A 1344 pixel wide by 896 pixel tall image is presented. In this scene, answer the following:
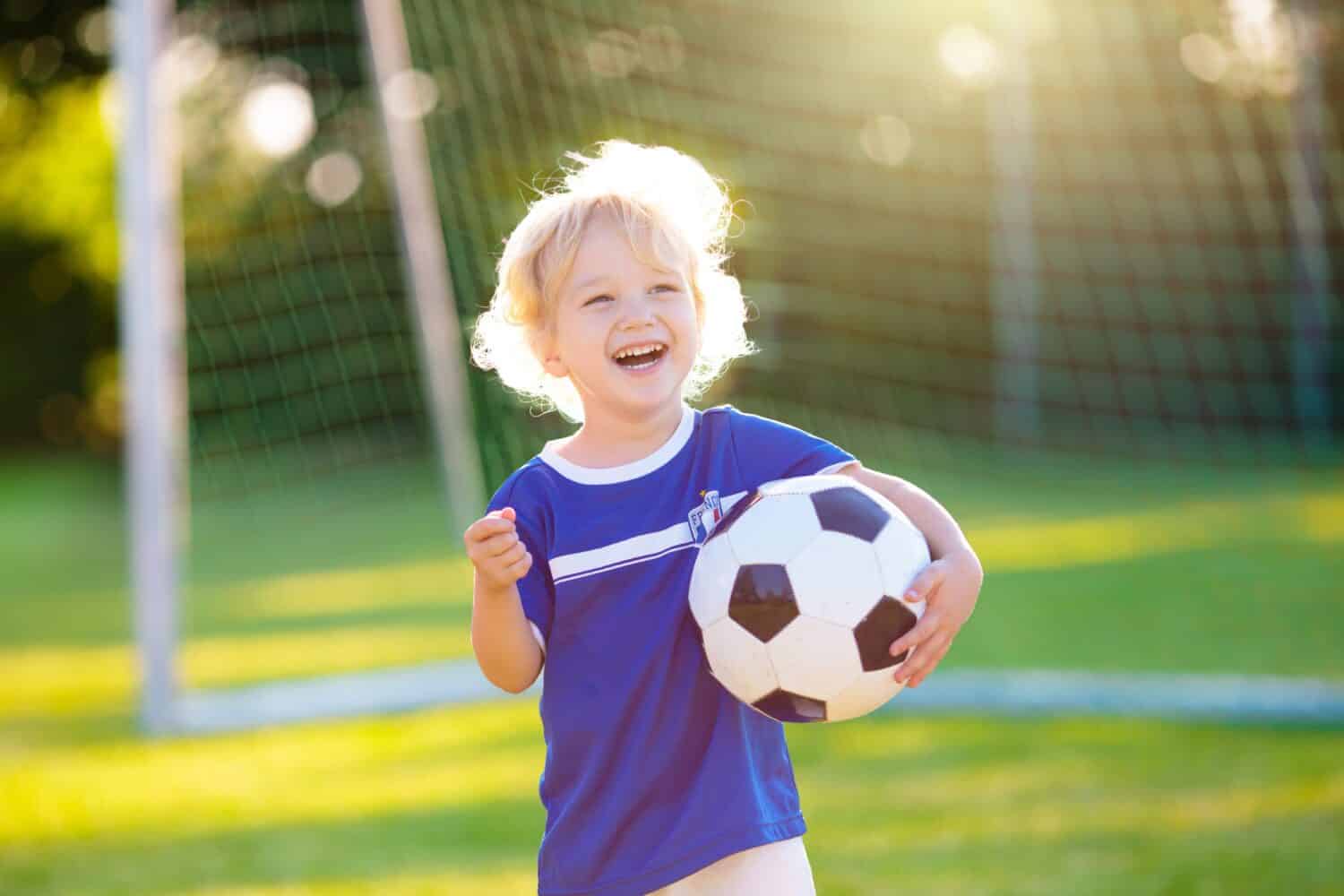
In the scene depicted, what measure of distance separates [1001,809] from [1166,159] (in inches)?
354

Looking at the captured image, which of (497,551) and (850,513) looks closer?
(497,551)

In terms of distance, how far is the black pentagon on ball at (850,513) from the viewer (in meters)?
1.99

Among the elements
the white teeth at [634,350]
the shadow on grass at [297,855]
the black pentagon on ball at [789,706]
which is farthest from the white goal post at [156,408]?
the black pentagon on ball at [789,706]

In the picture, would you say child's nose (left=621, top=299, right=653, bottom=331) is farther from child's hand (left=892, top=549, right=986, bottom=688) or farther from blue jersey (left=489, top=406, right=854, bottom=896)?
child's hand (left=892, top=549, right=986, bottom=688)

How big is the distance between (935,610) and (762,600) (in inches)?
8.5

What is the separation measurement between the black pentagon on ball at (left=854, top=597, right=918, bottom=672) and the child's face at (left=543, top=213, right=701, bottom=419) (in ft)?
1.25

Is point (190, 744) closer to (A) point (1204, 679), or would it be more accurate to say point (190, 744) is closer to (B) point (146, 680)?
(B) point (146, 680)

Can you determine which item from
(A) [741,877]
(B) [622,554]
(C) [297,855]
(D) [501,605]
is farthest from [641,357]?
(C) [297,855]

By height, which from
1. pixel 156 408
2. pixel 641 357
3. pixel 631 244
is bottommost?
pixel 641 357

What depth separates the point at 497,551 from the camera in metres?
1.89

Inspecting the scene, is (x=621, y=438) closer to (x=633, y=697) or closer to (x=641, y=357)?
(x=641, y=357)

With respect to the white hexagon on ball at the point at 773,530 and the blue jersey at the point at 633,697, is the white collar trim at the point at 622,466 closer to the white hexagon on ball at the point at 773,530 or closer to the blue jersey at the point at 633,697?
the blue jersey at the point at 633,697

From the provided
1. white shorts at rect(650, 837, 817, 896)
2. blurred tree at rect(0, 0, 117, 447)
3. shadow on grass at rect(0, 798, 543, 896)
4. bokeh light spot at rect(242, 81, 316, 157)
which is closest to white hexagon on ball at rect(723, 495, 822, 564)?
white shorts at rect(650, 837, 817, 896)

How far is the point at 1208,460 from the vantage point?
1236 centimetres
